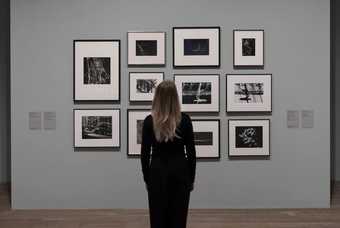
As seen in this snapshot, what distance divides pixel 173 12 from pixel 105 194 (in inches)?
111

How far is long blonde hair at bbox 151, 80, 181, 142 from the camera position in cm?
421

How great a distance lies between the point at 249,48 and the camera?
734 cm

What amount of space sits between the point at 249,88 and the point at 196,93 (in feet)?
2.54

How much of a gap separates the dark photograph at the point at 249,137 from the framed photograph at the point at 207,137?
306mm

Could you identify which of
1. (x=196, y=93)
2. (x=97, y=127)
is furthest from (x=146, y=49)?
(x=97, y=127)

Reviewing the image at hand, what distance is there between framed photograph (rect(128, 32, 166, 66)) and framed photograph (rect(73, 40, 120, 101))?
0.68 ft

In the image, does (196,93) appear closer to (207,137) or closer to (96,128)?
(207,137)
